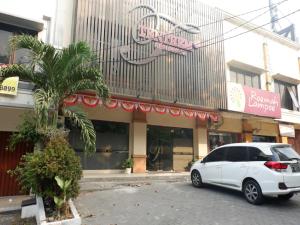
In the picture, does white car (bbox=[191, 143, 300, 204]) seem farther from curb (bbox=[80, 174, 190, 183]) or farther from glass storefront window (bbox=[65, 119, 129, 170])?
glass storefront window (bbox=[65, 119, 129, 170])

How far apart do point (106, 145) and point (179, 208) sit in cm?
636

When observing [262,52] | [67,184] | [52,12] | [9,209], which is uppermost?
[262,52]

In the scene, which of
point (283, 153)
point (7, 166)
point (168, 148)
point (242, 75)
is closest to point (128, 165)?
point (168, 148)

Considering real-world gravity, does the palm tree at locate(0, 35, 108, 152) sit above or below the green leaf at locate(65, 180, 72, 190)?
above

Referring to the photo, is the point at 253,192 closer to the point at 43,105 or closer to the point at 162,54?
the point at 43,105

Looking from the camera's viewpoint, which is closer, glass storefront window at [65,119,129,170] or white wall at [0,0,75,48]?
white wall at [0,0,75,48]

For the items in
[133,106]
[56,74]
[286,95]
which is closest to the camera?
[56,74]

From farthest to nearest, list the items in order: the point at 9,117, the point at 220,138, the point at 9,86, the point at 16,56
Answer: the point at 220,138, the point at 16,56, the point at 9,117, the point at 9,86

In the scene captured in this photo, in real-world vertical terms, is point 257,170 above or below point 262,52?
below

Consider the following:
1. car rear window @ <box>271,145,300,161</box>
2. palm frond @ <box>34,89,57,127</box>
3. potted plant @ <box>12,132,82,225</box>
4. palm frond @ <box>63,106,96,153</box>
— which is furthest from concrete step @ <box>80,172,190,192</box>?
car rear window @ <box>271,145,300,161</box>

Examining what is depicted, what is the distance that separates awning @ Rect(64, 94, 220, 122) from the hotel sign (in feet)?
4.69

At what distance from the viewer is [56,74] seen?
7484 millimetres

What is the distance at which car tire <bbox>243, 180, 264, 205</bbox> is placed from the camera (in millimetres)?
7305

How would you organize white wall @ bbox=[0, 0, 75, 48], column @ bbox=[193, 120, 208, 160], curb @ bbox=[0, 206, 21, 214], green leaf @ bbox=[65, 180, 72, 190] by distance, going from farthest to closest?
1. column @ bbox=[193, 120, 208, 160]
2. white wall @ bbox=[0, 0, 75, 48]
3. curb @ bbox=[0, 206, 21, 214]
4. green leaf @ bbox=[65, 180, 72, 190]
